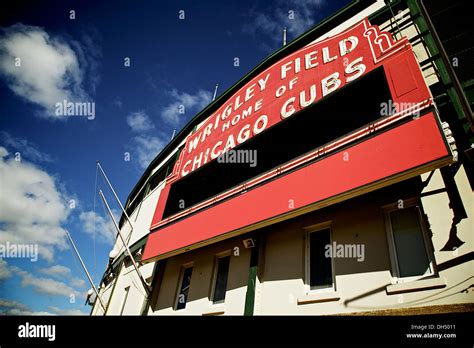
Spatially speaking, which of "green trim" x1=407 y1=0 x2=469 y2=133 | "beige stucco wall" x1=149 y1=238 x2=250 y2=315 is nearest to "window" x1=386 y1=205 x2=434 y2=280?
"green trim" x1=407 y1=0 x2=469 y2=133

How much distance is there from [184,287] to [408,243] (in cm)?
714

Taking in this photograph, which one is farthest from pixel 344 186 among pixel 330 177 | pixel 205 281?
pixel 205 281

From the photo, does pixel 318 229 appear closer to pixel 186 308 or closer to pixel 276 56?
pixel 186 308

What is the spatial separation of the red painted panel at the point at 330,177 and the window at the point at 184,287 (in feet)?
5.51

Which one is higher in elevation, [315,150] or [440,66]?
[440,66]

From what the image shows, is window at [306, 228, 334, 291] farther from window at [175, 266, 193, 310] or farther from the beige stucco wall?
window at [175, 266, 193, 310]

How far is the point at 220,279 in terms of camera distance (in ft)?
25.5

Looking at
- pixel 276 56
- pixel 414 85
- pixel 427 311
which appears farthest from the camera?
pixel 276 56

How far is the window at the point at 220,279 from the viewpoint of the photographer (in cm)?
746

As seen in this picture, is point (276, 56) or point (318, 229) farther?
point (276, 56)

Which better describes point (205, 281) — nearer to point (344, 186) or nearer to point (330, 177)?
point (330, 177)

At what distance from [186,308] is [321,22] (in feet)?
38.2

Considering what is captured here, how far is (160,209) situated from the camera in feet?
33.6
